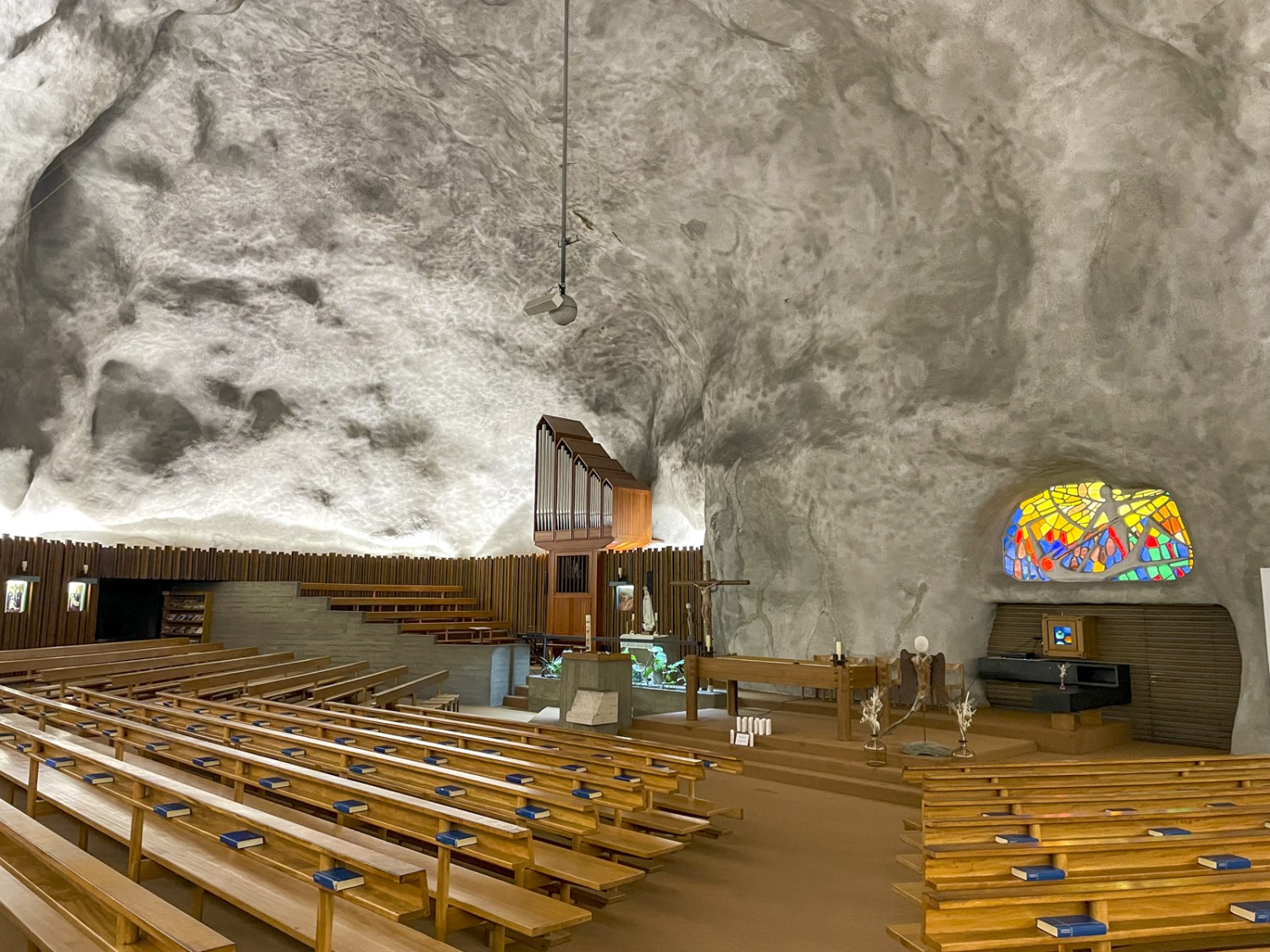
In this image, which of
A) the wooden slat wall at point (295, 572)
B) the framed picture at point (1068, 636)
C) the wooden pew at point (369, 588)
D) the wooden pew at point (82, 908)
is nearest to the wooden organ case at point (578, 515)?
the wooden slat wall at point (295, 572)

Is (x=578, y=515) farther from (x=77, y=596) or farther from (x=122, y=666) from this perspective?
(x=77, y=596)

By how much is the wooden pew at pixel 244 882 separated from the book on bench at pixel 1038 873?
1.76 metres

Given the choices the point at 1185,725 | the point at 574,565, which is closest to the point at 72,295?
the point at 574,565

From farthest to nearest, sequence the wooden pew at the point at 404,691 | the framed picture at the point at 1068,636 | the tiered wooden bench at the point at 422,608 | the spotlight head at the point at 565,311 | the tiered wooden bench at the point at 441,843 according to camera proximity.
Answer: the tiered wooden bench at the point at 422,608 < the wooden pew at the point at 404,691 < the framed picture at the point at 1068,636 < the spotlight head at the point at 565,311 < the tiered wooden bench at the point at 441,843

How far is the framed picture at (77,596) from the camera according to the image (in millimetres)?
12430

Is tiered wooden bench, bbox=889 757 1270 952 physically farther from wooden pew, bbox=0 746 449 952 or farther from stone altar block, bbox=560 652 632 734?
stone altar block, bbox=560 652 632 734

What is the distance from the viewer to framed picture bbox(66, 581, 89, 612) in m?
12.4

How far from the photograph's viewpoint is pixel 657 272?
1223 cm

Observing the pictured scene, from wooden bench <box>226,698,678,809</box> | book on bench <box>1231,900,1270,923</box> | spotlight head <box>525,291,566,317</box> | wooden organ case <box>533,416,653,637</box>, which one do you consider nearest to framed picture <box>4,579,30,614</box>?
wooden bench <box>226,698,678,809</box>

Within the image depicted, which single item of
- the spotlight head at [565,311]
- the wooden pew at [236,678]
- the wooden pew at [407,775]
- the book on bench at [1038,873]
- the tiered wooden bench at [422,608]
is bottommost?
the wooden pew at [236,678]

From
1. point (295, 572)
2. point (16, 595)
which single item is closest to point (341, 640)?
point (295, 572)

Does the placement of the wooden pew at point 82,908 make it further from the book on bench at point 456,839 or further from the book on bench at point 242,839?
the book on bench at point 456,839

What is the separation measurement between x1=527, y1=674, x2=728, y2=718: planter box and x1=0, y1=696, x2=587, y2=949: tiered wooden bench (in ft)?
18.8

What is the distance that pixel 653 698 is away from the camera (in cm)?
1037
